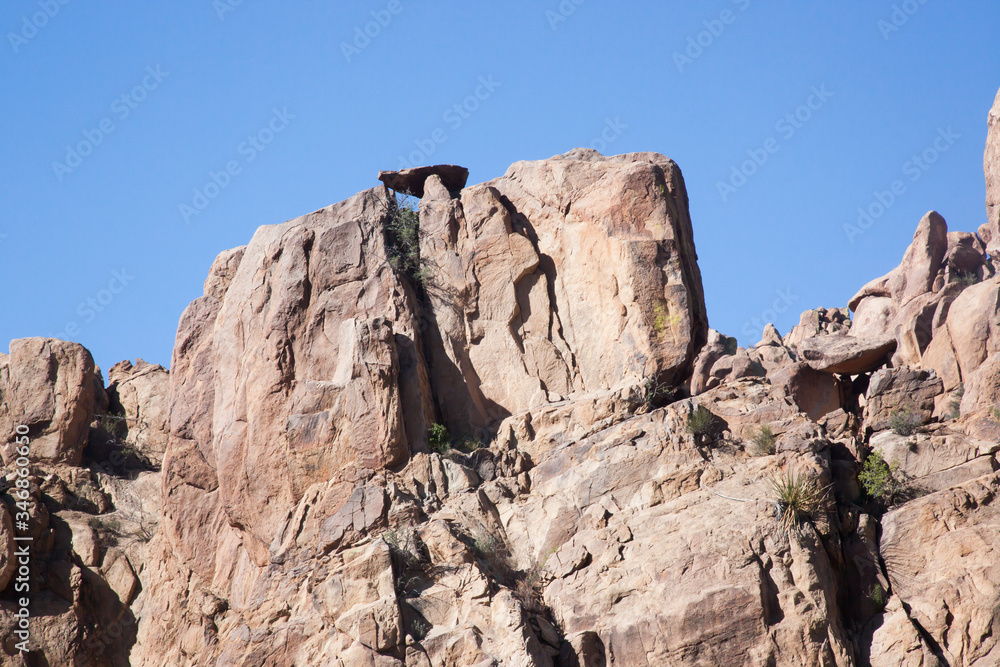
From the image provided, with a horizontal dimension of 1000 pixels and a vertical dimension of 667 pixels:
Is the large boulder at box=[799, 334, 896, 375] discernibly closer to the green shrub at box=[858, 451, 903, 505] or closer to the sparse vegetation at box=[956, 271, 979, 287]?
the green shrub at box=[858, 451, 903, 505]

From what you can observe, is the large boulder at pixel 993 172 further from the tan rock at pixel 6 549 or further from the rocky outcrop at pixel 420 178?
the tan rock at pixel 6 549

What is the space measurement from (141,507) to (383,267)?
9153 mm

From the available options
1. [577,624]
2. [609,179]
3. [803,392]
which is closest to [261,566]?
[577,624]

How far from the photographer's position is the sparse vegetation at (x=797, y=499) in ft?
58.9

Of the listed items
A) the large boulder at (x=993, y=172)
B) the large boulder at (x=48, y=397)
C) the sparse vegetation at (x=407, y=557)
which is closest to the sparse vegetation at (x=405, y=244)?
the sparse vegetation at (x=407, y=557)

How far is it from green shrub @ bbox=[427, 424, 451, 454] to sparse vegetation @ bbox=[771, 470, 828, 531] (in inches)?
268

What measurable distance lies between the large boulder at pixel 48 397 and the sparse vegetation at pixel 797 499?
18.0 meters

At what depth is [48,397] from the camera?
27359 millimetres

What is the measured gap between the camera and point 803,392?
25328 mm

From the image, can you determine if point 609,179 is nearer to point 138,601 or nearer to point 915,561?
point 915,561

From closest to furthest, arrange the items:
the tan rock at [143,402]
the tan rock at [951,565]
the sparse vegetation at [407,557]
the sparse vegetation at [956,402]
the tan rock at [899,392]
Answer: the tan rock at [951,565]
the sparse vegetation at [407,557]
the sparse vegetation at [956,402]
the tan rock at [899,392]
the tan rock at [143,402]

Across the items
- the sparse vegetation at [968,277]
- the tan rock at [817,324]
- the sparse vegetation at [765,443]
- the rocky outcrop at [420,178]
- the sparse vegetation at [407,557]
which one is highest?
the tan rock at [817,324]

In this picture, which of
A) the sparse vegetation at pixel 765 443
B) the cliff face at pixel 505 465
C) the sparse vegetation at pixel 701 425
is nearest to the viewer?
the cliff face at pixel 505 465

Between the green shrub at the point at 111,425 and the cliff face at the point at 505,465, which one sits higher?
the green shrub at the point at 111,425
